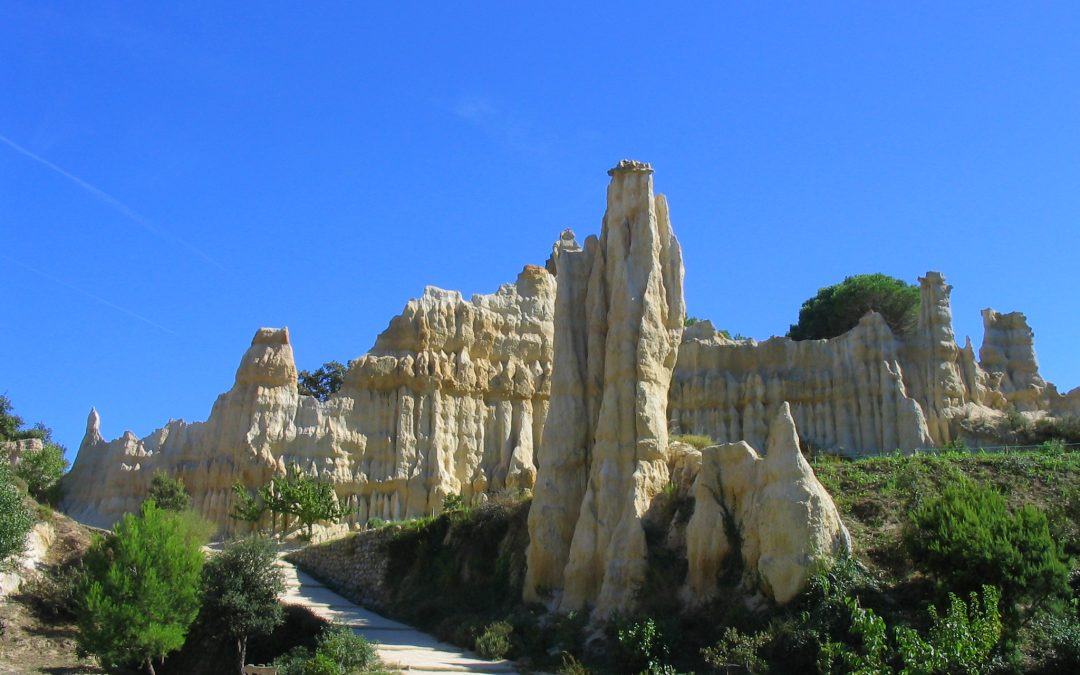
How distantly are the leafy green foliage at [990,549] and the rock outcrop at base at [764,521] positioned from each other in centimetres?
168

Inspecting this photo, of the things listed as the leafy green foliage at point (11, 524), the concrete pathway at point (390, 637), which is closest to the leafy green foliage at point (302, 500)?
the concrete pathway at point (390, 637)

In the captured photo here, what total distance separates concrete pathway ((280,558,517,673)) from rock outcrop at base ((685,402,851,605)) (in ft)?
15.7

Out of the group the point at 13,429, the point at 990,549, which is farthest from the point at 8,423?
the point at 990,549

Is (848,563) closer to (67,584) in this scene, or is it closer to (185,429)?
(67,584)

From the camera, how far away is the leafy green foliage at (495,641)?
2312 centimetres

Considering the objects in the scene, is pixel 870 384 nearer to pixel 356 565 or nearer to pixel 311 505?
pixel 311 505

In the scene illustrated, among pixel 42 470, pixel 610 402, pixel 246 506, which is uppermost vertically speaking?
pixel 42 470

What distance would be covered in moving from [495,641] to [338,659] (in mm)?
3707

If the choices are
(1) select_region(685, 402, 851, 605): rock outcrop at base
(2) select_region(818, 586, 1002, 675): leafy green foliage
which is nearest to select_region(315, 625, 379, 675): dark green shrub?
(1) select_region(685, 402, 851, 605): rock outcrop at base

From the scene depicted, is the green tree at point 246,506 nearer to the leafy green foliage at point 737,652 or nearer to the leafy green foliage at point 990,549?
the leafy green foliage at point 737,652

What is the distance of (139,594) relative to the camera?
24172 mm

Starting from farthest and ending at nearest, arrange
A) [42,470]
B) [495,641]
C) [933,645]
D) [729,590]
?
[42,470] → [495,641] → [729,590] → [933,645]

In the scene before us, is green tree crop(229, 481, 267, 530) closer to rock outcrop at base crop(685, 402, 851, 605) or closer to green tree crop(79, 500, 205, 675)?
Answer: green tree crop(79, 500, 205, 675)

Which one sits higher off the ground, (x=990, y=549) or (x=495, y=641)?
(x=990, y=549)
